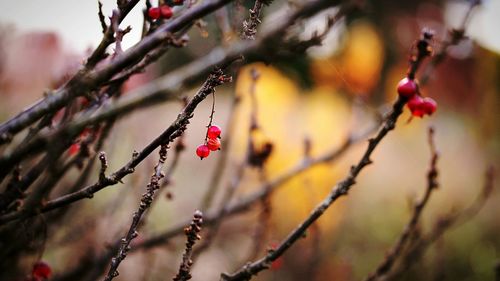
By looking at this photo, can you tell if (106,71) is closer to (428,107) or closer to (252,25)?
(252,25)

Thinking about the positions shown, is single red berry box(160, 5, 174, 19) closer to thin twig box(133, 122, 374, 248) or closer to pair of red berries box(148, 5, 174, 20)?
pair of red berries box(148, 5, 174, 20)

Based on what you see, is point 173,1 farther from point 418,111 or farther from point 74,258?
point 74,258

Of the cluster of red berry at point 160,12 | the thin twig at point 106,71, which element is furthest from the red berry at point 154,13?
the thin twig at point 106,71

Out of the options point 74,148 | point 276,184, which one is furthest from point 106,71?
point 276,184

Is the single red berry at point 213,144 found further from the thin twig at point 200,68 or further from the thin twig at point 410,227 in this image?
the thin twig at point 410,227

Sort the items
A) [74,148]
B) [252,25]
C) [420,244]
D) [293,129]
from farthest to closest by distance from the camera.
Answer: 1. [293,129]
2. [420,244]
3. [74,148]
4. [252,25]

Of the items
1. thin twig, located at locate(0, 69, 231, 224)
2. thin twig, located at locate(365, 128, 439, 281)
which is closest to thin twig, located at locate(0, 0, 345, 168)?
thin twig, located at locate(0, 69, 231, 224)
